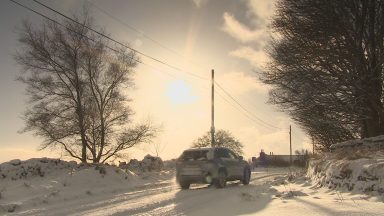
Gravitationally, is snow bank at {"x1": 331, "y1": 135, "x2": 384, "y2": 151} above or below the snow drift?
above

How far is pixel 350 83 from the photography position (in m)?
18.8

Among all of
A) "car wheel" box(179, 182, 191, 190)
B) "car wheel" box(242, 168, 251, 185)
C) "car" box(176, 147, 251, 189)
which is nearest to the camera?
"car" box(176, 147, 251, 189)

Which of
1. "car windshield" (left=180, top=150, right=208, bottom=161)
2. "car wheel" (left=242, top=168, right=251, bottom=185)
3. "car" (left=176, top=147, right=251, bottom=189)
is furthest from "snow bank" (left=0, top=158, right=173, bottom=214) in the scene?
"car wheel" (left=242, top=168, right=251, bottom=185)

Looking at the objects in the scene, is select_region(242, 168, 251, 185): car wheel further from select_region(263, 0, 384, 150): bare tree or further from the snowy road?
the snowy road

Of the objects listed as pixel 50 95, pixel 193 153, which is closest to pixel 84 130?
pixel 50 95

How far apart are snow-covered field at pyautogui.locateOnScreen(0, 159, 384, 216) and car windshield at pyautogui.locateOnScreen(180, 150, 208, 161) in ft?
7.30

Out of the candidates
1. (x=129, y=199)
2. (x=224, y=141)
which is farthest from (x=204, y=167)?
(x=224, y=141)

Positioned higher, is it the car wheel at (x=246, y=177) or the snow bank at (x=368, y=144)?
the snow bank at (x=368, y=144)

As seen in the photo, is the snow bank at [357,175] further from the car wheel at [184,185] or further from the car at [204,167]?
the car wheel at [184,185]

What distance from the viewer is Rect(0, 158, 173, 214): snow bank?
1430 centimetres

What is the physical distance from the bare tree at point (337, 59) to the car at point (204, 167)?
15.4 feet

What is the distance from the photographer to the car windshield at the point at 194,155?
18.5 meters

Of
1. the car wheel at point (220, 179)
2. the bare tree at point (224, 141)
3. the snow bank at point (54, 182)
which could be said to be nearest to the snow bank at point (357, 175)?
the car wheel at point (220, 179)

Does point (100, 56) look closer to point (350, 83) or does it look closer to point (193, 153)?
point (193, 153)
